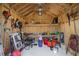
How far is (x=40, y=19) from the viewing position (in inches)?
58.8

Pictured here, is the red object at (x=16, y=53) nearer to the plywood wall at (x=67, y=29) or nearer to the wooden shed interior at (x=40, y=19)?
the wooden shed interior at (x=40, y=19)

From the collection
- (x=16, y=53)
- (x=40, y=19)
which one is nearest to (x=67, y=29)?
(x=40, y=19)

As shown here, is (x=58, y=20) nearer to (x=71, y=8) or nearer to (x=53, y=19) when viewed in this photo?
(x=53, y=19)

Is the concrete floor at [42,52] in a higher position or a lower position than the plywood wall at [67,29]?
lower

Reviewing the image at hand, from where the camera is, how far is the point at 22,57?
1.54m

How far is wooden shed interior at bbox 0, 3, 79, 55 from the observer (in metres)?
1.48

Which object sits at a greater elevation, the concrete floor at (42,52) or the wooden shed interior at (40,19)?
the wooden shed interior at (40,19)

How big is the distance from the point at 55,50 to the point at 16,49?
42cm

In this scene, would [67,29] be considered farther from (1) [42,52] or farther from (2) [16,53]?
(2) [16,53]

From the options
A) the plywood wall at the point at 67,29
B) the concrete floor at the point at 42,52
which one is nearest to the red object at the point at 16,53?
the concrete floor at the point at 42,52

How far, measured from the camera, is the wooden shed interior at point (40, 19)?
148cm

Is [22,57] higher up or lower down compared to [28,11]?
lower down

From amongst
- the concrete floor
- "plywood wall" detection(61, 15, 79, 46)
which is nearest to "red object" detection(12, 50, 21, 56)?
the concrete floor

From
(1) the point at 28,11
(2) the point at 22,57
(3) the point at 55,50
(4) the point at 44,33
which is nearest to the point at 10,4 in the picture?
(1) the point at 28,11
